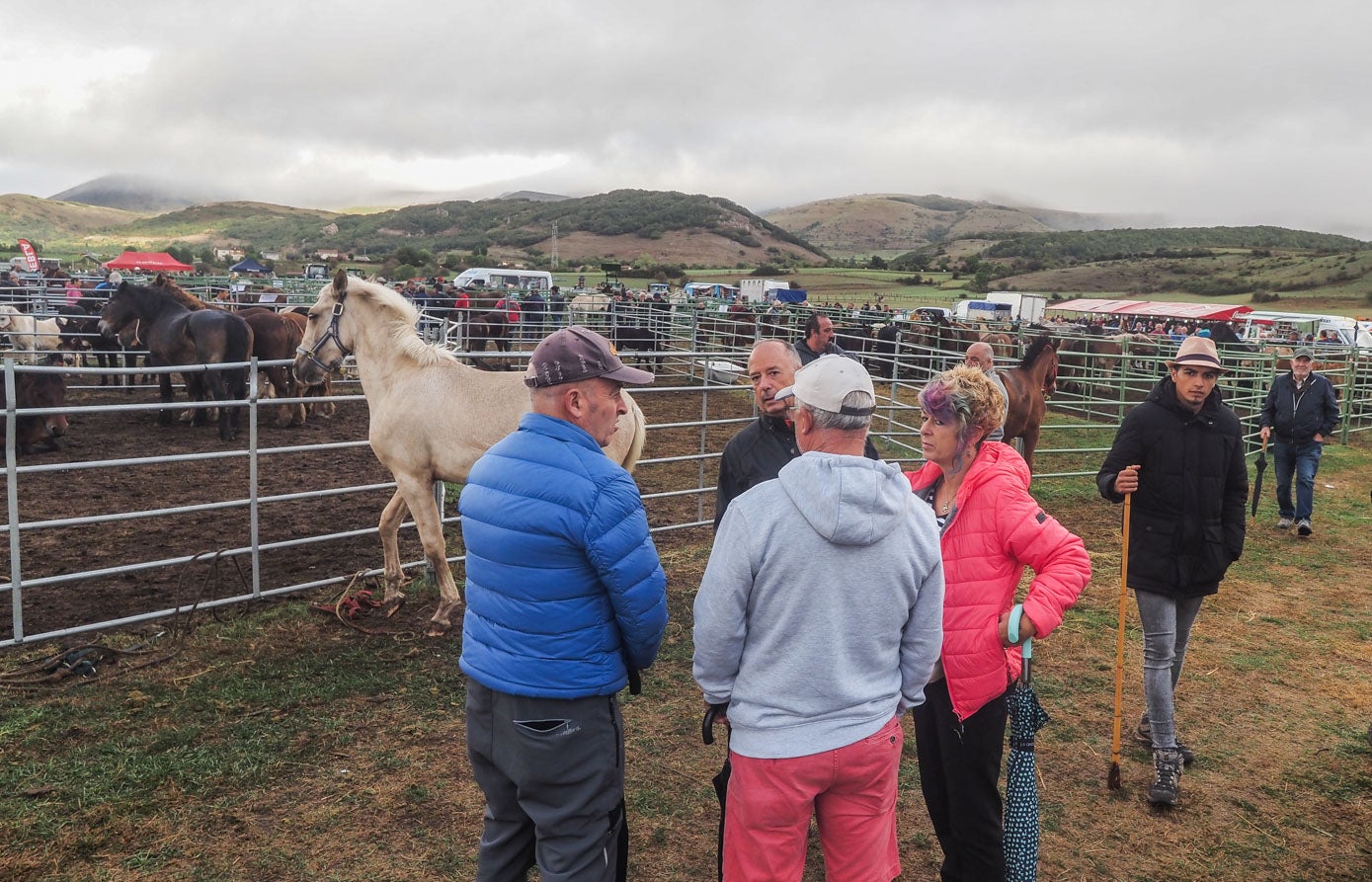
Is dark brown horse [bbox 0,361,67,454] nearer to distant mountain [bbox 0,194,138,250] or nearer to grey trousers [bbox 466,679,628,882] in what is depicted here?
grey trousers [bbox 466,679,628,882]

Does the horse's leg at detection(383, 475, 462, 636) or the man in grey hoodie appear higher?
the man in grey hoodie

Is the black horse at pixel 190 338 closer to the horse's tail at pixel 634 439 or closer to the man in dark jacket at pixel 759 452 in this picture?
the horse's tail at pixel 634 439

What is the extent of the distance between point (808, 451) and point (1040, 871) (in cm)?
228

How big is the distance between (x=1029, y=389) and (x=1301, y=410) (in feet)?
8.64

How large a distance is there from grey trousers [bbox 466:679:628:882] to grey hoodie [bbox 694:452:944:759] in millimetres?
294

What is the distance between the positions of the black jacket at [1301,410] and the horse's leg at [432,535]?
8.25 metres

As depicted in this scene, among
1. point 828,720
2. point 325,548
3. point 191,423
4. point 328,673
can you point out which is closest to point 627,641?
point 828,720

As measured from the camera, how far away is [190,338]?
1177 centimetres

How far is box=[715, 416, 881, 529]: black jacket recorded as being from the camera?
3.08 metres

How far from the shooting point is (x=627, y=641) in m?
2.07

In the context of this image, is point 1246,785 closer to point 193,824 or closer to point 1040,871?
point 1040,871

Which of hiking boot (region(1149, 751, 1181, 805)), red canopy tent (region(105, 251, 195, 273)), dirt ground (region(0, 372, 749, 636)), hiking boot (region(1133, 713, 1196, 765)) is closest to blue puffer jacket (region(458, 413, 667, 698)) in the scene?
hiking boot (region(1149, 751, 1181, 805))

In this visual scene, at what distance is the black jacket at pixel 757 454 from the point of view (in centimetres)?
308

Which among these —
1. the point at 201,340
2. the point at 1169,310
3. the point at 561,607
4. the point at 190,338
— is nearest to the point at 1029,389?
the point at 561,607
